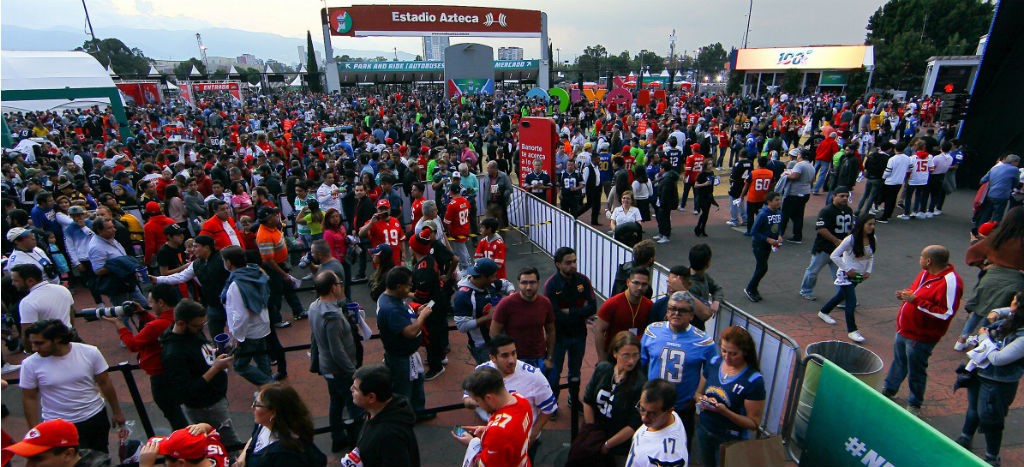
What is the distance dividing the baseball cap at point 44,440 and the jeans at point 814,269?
758 cm

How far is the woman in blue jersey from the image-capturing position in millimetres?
3426

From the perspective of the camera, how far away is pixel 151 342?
3885mm

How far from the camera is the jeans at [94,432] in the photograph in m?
3.85

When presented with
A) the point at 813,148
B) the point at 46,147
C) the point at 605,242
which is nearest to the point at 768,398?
the point at 605,242

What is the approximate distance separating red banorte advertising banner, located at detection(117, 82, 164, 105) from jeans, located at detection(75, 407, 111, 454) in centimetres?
4208

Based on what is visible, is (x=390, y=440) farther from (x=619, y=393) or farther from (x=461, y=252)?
(x=461, y=252)

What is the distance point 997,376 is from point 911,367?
85 cm

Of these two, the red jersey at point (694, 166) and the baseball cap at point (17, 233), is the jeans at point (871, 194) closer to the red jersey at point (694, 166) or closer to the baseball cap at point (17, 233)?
the red jersey at point (694, 166)

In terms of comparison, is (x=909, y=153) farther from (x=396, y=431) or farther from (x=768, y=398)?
(x=396, y=431)

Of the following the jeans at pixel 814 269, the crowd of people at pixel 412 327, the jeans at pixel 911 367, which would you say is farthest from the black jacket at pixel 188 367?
the jeans at pixel 814 269

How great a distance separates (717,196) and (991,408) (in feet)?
33.5

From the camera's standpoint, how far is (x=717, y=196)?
542 inches

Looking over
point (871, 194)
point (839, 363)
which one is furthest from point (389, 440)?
point (871, 194)

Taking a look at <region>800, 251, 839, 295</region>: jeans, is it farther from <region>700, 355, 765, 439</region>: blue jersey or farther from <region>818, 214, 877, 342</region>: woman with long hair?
<region>700, 355, 765, 439</region>: blue jersey
